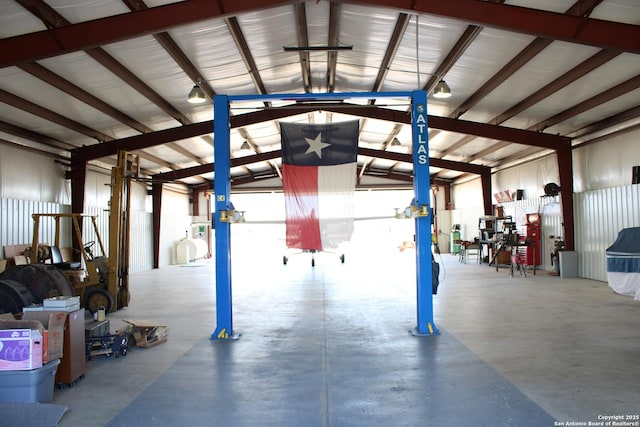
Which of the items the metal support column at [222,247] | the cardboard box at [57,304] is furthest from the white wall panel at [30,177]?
the cardboard box at [57,304]

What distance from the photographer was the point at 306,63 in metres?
11.0

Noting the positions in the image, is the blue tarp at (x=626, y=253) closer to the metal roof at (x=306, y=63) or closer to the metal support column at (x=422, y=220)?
the metal roof at (x=306, y=63)

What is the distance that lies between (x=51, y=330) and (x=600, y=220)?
13379 millimetres

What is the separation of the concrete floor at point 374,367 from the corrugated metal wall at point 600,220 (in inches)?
100

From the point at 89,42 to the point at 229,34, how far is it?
2.71 m

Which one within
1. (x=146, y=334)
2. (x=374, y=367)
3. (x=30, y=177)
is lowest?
(x=374, y=367)

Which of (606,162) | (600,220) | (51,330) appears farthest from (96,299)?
(606,162)

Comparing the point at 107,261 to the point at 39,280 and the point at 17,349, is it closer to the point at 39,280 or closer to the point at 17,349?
the point at 39,280

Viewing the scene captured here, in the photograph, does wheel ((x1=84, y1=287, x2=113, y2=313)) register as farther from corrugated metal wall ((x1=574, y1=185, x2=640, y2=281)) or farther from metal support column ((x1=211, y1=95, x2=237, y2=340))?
corrugated metal wall ((x1=574, y1=185, x2=640, y2=281))

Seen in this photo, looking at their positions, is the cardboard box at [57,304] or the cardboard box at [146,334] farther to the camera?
the cardboard box at [146,334]

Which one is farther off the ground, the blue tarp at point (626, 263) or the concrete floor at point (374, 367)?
the blue tarp at point (626, 263)

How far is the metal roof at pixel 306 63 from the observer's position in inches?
270

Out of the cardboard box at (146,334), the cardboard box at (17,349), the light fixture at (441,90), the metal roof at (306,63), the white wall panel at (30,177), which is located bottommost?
the cardboard box at (146,334)

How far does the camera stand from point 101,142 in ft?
44.9
